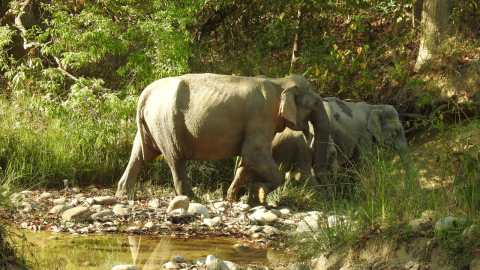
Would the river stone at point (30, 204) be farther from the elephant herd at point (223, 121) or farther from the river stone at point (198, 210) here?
the river stone at point (198, 210)

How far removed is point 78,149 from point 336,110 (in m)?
4.47

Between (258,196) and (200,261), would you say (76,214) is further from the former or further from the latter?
(258,196)

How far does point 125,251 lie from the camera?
5.81m

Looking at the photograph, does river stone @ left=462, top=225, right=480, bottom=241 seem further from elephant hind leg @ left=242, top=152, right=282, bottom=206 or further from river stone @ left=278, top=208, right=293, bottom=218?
elephant hind leg @ left=242, top=152, right=282, bottom=206

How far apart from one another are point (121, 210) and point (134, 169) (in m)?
1.47

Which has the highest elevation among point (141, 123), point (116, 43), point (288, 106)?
point (116, 43)

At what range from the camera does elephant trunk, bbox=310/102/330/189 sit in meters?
8.92

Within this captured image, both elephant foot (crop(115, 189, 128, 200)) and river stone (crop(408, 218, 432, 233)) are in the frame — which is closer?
river stone (crop(408, 218, 432, 233))

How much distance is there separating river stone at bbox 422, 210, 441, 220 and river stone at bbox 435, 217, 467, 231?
154 millimetres

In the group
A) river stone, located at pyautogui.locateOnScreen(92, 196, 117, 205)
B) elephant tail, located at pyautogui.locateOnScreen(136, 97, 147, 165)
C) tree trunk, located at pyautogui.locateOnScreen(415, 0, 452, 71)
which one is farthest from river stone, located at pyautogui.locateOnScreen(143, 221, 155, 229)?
tree trunk, located at pyautogui.locateOnScreen(415, 0, 452, 71)

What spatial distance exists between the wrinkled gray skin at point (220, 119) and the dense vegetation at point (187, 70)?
1.05 m

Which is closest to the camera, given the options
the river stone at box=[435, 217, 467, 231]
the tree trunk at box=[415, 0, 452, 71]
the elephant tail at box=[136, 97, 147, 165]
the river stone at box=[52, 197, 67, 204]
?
the river stone at box=[435, 217, 467, 231]

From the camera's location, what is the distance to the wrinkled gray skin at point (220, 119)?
816 centimetres

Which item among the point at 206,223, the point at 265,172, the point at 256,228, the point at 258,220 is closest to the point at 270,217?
the point at 258,220
